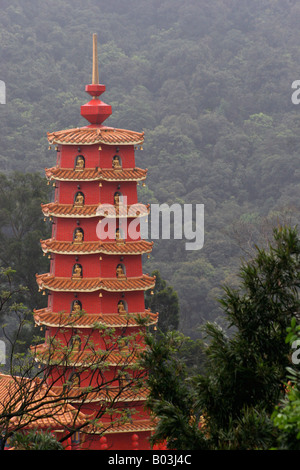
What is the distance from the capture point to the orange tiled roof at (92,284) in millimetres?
26406

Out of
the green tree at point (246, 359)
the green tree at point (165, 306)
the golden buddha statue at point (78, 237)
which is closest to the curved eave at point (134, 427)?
the golden buddha statue at point (78, 237)

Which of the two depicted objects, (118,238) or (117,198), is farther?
(117,198)

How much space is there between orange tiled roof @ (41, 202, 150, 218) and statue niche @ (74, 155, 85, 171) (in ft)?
3.13

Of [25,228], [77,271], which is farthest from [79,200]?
[25,228]

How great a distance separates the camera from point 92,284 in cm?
2648

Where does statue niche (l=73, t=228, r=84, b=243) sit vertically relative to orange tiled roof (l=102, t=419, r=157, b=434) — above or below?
above

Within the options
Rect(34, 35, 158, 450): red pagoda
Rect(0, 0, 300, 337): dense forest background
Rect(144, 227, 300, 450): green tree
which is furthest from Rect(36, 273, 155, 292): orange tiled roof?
Rect(0, 0, 300, 337): dense forest background

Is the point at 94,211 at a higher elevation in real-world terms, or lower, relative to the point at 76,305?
higher

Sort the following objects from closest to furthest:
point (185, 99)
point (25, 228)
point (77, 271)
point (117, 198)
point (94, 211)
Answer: point (94, 211), point (77, 271), point (117, 198), point (25, 228), point (185, 99)

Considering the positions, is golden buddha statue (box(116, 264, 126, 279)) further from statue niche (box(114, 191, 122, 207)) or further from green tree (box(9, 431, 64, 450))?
green tree (box(9, 431, 64, 450))

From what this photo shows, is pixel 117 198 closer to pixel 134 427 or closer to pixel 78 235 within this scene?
pixel 78 235

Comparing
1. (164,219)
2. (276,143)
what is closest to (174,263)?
(164,219)

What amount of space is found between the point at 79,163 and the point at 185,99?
161 ft

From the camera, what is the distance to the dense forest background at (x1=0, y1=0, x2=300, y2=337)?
197 ft
